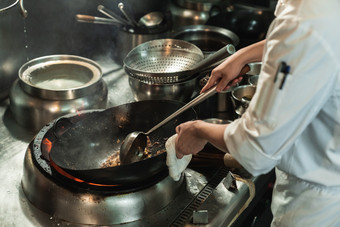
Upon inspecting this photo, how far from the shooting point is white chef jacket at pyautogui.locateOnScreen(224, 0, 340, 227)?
105 centimetres

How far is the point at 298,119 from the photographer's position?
1.12m

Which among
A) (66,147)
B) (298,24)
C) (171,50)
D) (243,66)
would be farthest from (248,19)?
(298,24)

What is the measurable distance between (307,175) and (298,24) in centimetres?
58

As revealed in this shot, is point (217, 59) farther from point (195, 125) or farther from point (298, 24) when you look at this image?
point (298, 24)

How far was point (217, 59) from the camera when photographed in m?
2.10

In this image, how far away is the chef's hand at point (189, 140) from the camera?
1.38m

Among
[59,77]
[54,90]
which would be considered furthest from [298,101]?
[59,77]

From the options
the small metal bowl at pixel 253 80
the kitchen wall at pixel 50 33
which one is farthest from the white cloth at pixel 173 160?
the kitchen wall at pixel 50 33

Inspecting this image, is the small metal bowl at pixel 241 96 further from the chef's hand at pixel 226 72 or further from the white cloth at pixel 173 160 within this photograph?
the white cloth at pixel 173 160

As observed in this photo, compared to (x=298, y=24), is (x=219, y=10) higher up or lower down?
lower down

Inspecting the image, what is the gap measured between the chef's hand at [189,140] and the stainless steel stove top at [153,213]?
350mm

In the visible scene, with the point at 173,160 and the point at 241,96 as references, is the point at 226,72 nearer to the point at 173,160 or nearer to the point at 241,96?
the point at 173,160

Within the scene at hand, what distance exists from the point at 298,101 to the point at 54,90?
1421 millimetres

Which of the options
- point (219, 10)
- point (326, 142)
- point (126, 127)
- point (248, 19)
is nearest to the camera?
point (326, 142)
